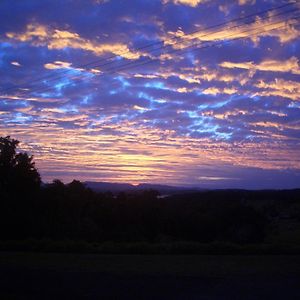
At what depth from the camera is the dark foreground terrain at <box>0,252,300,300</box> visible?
10.9 metres

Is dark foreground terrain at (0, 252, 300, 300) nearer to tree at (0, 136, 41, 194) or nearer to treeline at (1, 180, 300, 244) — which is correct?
treeline at (1, 180, 300, 244)

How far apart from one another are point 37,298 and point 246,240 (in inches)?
1252

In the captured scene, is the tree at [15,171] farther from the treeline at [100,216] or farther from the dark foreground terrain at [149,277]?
the dark foreground terrain at [149,277]

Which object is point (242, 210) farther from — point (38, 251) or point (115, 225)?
point (38, 251)

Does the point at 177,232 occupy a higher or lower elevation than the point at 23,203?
→ lower

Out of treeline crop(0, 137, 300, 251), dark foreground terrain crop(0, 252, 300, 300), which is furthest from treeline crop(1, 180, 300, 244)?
dark foreground terrain crop(0, 252, 300, 300)

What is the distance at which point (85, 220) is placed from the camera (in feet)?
136

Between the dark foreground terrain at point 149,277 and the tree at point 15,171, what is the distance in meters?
21.8

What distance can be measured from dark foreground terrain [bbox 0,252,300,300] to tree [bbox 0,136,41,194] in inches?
859

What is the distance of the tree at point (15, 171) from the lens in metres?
39.0

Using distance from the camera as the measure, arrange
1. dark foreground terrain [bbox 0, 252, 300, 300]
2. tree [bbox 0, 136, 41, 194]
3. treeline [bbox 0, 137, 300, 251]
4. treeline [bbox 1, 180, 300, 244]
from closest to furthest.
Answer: dark foreground terrain [bbox 0, 252, 300, 300]
treeline [bbox 0, 137, 300, 251]
treeline [bbox 1, 180, 300, 244]
tree [bbox 0, 136, 41, 194]

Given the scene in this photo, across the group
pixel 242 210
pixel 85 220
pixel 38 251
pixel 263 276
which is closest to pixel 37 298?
pixel 263 276

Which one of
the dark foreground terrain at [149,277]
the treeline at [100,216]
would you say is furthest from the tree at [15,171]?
the dark foreground terrain at [149,277]

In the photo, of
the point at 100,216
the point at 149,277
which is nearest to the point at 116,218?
the point at 100,216
